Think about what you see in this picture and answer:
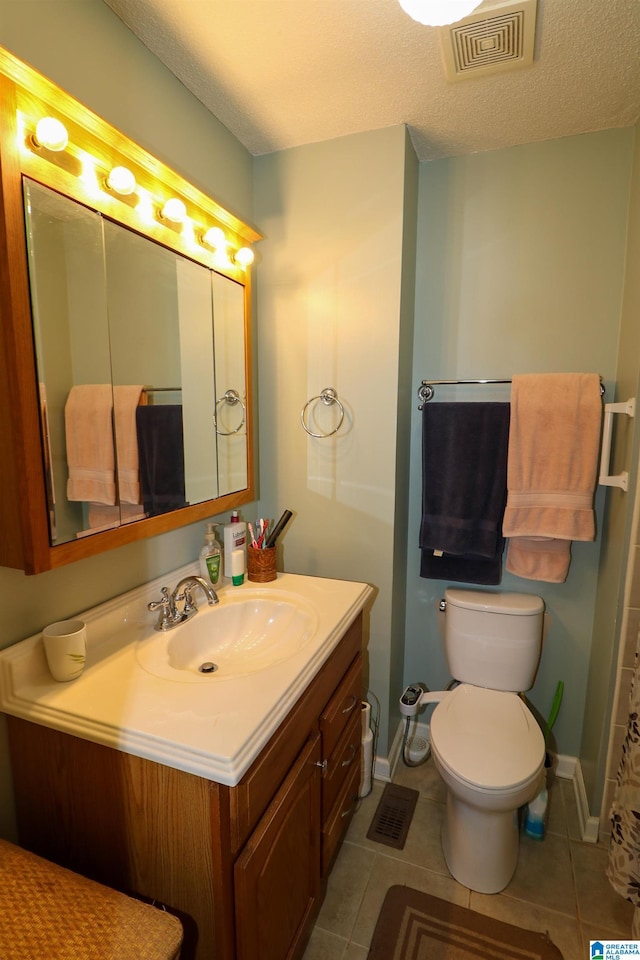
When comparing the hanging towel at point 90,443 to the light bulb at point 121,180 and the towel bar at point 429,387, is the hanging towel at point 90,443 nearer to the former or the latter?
the light bulb at point 121,180

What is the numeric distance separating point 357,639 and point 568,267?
152cm

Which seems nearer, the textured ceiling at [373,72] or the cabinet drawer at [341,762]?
the textured ceiling at [373,72]

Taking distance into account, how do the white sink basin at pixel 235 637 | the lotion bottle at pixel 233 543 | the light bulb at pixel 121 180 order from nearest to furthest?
the light bulb at pixel 121 180
the white sink basin at pixel 235 637
the lotion bottle at pixel 233 543

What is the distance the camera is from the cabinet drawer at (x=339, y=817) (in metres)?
1.31

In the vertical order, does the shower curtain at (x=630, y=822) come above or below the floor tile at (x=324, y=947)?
above

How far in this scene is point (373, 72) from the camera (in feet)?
4.41

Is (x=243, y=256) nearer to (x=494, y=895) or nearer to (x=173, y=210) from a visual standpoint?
(x=173, y=210)

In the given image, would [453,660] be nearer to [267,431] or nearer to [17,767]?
[267,431]

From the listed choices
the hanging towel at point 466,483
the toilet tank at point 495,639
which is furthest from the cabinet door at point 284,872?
the hanging towel at point 466,483

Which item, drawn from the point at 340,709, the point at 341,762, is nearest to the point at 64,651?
the point at 340,709

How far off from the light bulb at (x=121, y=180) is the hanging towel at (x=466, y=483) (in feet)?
3.87

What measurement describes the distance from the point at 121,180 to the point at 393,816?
2.19 metres

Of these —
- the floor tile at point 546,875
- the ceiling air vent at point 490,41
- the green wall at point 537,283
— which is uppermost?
the ceiling air vent at point 490,41

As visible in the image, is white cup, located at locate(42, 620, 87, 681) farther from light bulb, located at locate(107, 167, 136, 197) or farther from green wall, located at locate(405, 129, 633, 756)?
green wall, located at locate(405, 129, 633, 756)
